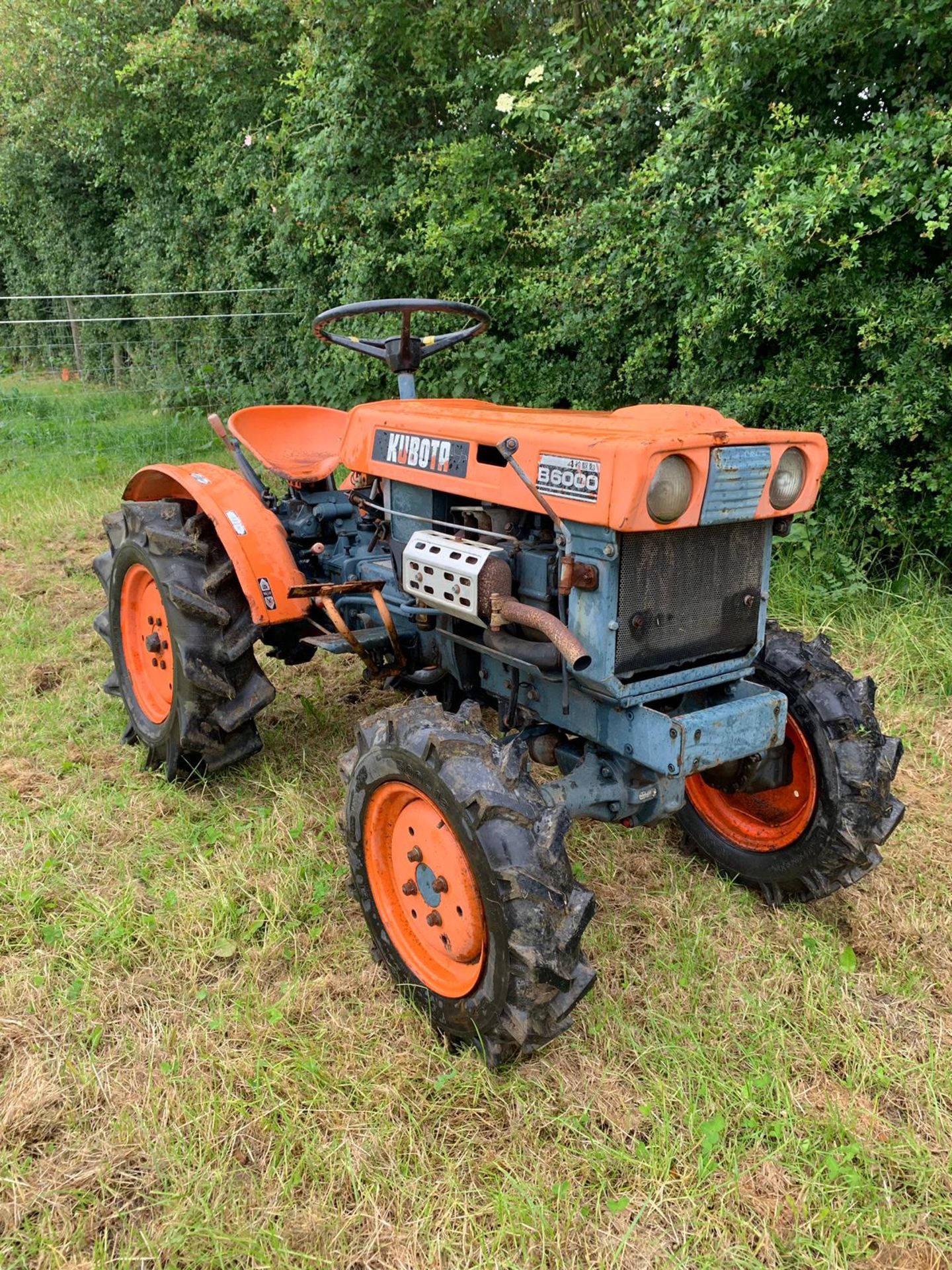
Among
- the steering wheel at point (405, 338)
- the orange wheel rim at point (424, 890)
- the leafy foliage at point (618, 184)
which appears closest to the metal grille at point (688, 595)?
the orange wheel rim at point (424, 890)

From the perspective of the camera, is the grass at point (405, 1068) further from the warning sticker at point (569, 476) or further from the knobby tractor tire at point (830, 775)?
the warning sticker at point (569, 476)

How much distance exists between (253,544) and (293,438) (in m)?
0.95

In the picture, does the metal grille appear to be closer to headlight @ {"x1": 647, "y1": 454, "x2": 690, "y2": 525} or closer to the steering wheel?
headlight @ {"x1": 647, "y1": 454, "x2": 690, "y2": 525}

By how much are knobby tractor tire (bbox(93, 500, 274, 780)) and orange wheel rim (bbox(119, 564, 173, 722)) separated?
1 centimetres

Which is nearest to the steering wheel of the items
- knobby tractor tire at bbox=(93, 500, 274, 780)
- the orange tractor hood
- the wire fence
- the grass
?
the orange tractor hood

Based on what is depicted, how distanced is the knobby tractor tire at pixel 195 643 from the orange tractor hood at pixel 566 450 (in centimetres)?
63

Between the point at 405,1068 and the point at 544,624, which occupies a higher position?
the point at 544,624

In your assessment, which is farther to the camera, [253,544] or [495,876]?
[253,544]

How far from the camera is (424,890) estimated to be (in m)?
2.20

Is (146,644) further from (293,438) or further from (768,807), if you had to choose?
(768,807)

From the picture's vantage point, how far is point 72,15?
7.80 meters

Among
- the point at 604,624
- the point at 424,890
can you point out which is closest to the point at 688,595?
the point at 604,624

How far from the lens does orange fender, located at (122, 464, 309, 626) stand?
2.89 metres

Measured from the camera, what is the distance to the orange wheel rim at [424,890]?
2.08 m
